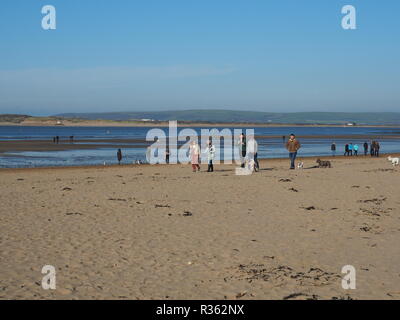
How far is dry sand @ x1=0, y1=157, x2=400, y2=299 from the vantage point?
6887mm

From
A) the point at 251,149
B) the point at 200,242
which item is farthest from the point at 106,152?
the point at 200,242

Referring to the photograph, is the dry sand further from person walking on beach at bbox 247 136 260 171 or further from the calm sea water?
the calm sea water

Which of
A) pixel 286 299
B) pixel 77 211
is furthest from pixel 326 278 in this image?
pixel 77 211

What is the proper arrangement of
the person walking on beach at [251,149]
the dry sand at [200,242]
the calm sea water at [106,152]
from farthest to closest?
the calm sea water at [106,152], the person walking on beach at [251,149], the dry sand at [200,242]

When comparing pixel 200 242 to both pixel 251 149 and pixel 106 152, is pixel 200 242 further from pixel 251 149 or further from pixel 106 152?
pixel 106 152

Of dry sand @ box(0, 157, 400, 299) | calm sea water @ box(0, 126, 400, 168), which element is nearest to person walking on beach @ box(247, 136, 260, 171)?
dry sand @ box(0, 157, 400, 299)

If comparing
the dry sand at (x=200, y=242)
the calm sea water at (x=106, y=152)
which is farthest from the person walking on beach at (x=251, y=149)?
the calm sea water at (x=106, y=152)

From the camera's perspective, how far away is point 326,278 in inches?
287

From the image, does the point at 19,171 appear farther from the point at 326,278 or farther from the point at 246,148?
the point at 326,278

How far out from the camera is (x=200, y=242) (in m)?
9.43

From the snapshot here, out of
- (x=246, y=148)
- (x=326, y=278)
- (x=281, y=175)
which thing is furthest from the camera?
(x=246, y=148)

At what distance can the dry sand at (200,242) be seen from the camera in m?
6.89

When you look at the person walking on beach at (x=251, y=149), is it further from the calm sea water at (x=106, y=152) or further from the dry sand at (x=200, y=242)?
the calm sea water at (x=106, y=152)
